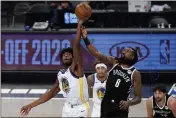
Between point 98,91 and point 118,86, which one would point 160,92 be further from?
point 118,86

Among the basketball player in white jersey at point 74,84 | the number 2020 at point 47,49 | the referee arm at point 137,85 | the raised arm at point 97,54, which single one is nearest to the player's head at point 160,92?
the referee arm at point 137,85

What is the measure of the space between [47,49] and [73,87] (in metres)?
5.30

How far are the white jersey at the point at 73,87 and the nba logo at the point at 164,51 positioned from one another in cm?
520

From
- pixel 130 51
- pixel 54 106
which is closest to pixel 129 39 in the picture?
pixel 54 106

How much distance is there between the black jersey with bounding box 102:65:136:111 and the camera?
489 centimetres

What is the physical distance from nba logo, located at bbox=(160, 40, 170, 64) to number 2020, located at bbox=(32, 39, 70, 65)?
1950 millimetres

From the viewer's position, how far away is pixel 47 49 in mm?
9797

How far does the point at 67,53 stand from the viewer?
470cm

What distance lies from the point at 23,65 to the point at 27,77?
1.72 feet

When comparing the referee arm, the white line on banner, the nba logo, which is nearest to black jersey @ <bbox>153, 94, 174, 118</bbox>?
the referee arm

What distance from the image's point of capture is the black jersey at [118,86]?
4895 mm

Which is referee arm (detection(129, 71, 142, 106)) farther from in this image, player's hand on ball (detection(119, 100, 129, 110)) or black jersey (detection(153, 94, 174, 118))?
black jersey (detection(153, 94, 174, 118))

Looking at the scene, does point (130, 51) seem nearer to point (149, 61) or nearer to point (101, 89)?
point (101, 89)

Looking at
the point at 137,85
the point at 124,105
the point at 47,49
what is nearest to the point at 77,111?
the point at 124,105
